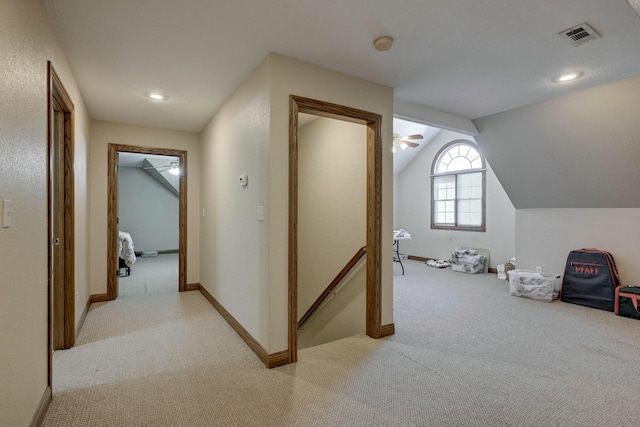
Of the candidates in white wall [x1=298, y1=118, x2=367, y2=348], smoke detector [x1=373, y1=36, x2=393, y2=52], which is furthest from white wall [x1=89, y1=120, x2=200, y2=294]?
smoke detector [x1=373, y1=36, x2=393, y2=52]

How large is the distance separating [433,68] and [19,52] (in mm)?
2637

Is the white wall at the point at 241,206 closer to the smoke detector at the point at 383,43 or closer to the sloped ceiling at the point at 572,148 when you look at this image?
the smoke detector at the point at 383,43

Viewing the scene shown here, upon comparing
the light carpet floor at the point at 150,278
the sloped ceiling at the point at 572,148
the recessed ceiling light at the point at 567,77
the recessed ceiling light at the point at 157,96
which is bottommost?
the light carpet floor at the point at 150,278

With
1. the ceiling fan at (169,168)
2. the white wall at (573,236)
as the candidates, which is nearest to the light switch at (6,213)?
the white wall at (573,236)

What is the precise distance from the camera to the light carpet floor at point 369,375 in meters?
1.77

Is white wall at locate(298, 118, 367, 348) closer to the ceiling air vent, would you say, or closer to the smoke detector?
the smoke detector

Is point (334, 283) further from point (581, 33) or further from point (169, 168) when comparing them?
point (169, 168)

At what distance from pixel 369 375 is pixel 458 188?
557cm

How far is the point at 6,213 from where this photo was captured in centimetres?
129

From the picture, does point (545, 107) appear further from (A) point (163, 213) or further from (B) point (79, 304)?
(A) point (163, 213)

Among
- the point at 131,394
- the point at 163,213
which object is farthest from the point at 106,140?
the point at 163,213

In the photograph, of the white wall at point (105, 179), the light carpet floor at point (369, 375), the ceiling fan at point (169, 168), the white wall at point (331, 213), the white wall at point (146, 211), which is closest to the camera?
the light carpet floor at point (369, 375)

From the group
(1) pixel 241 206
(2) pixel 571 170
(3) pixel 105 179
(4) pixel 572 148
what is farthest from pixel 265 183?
(2) pixel 571 170

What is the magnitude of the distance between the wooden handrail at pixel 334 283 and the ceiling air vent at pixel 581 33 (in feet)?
7.47
